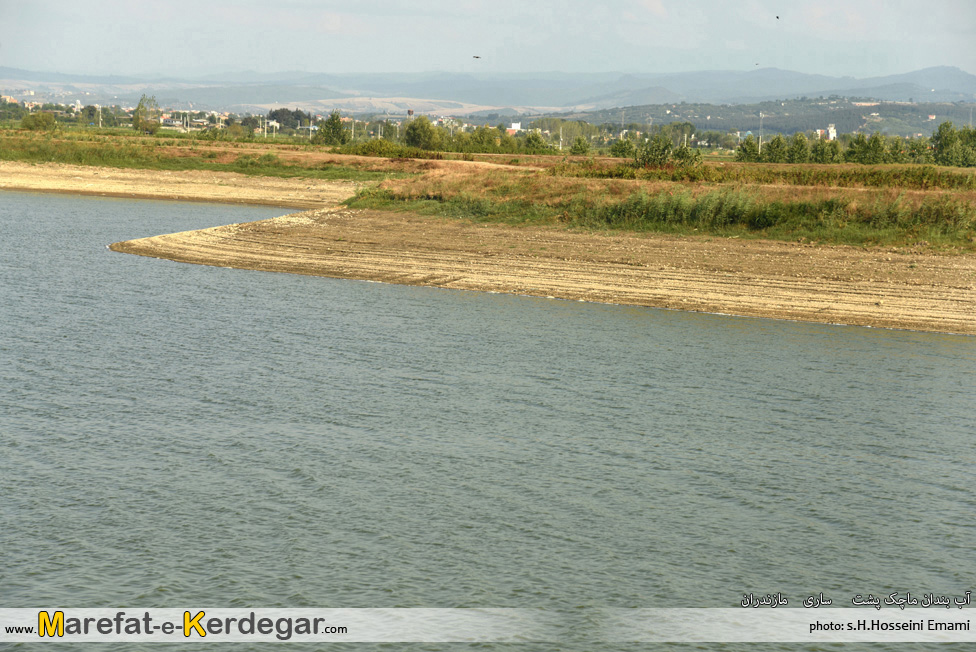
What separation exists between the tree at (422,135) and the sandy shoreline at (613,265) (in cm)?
6710

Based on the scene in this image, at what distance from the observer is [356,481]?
14492 millimetres

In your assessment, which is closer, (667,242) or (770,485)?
(770,485)

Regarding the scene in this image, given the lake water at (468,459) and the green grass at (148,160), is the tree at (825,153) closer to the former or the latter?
the green grass at (148,160)

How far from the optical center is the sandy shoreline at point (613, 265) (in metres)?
30.3

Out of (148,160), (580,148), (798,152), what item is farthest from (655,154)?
(580,148)

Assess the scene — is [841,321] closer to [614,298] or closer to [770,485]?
[614,298]

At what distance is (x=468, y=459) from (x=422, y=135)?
10330 cm

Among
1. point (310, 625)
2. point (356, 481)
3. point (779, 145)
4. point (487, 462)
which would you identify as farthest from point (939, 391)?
point (779, 145)

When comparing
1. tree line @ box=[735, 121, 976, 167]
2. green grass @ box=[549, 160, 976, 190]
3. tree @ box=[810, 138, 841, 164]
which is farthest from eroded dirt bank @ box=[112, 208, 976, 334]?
tree @ box=[810, 138, 841, 164]

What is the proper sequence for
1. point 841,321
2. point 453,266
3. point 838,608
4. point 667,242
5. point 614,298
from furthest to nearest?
point 667,242, point 453,266, point 614,298, point 841,321, point 838,608

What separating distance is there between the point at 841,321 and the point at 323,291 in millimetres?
16908

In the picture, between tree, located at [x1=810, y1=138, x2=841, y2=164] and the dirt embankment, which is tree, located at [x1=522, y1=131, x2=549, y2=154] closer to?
tree, located at [x1=810, y1=138, x2=841, y2=164]

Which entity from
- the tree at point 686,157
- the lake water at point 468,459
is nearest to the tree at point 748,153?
the tree at point 686,157

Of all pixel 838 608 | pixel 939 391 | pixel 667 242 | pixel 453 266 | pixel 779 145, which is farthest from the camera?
pixel 779 145
